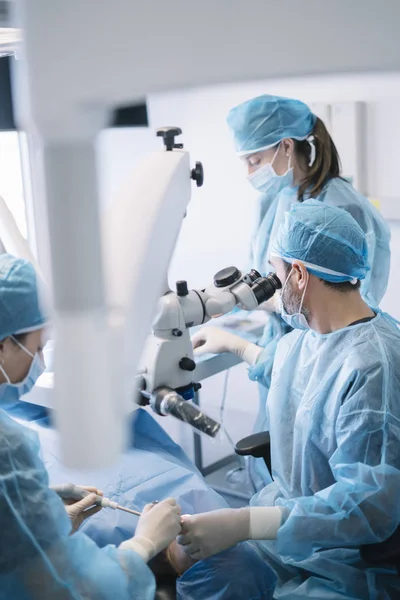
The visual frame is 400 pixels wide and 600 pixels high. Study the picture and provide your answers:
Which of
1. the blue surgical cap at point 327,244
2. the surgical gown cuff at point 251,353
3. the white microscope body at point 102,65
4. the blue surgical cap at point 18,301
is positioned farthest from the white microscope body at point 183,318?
the white microscope body at point 102,65

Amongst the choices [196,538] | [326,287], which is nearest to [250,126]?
[326,287]

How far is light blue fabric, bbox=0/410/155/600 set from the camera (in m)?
1.09

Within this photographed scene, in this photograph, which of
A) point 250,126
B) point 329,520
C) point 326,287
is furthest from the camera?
point 250,126

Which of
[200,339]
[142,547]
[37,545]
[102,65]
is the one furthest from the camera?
[200,339]

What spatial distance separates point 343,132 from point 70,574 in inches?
100

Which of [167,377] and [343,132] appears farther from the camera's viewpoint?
[343,132]

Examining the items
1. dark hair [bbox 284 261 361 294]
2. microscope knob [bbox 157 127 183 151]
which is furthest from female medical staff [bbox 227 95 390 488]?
microscope knob [bbox 157 127 183 151]

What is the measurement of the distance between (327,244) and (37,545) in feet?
2.89

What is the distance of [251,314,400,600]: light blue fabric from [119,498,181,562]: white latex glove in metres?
0.22

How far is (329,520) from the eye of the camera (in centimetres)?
139

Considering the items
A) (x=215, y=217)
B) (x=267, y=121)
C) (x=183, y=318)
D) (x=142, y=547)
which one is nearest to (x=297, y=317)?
(x=183, y=318)

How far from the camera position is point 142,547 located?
137cm

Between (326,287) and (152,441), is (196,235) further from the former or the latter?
(326,287)

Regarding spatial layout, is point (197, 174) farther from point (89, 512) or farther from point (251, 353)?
point (251, 353)
